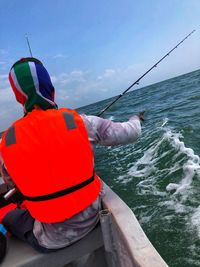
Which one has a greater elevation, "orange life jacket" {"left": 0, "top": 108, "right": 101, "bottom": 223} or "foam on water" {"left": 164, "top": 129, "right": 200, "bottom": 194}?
"orange life jacket" {"left": 0, "top": 108, "right": 101, "bottom": 223}

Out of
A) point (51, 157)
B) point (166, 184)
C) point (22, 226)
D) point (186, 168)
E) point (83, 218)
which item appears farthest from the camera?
point (186, 168)

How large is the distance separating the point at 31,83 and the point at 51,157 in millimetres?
461

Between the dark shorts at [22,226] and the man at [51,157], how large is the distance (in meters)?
0.04

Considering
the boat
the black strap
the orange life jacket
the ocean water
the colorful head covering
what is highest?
the colorful head covering

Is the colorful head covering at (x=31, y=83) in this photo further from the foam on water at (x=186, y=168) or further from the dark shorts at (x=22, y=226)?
the foam on water at (x=186, y=168)

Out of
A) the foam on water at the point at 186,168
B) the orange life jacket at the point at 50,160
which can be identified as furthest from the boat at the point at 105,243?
the foam on water at the point at 186,168

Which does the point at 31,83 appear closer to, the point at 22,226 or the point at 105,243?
the point at 22,226

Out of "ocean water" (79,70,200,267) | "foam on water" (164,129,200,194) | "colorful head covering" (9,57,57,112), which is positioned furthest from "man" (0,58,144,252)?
"foam on water" (164,129,200,194)

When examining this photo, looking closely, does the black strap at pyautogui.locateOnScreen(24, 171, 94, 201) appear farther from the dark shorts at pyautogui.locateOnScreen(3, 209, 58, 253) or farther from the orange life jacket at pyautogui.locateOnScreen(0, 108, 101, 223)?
the dark shorts at pyautogui.locateOnScreen(3, 209, 58, 253)

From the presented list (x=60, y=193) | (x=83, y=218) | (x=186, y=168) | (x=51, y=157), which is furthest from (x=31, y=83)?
(x=186, y=168)

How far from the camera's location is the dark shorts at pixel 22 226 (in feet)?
6.23

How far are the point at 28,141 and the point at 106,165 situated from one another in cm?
538

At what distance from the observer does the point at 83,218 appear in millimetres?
1821

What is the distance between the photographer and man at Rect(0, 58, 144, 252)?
1.56m
